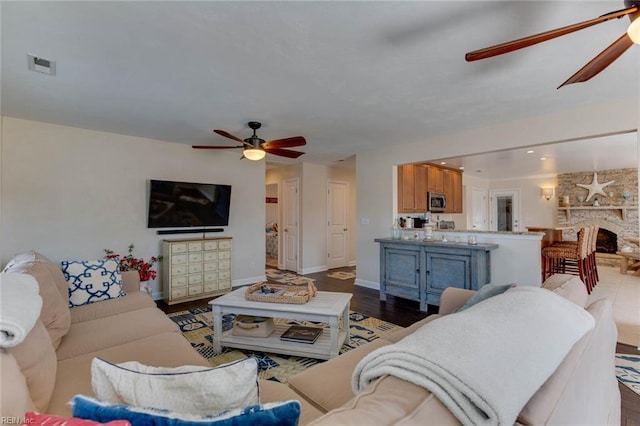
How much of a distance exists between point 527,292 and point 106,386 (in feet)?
4.83

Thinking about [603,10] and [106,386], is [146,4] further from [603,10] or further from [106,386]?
[603,10]

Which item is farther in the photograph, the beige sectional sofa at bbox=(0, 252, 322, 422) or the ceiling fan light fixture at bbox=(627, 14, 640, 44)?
the ceiling fan light fixture at bbox=(627, 14, 640, 44)

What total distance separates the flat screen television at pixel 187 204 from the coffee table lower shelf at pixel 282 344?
241 centimetres

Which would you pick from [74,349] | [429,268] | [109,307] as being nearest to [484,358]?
[74,349]

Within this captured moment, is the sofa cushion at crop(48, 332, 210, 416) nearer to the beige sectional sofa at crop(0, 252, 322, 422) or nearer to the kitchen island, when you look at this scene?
the beige sectional sofa at crop(0, 252, 322, 422)

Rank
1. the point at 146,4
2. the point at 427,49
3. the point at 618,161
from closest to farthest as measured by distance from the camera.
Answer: the point at 146,4, the point at 427,49, the point at 618,161

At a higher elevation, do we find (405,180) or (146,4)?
(146,4)

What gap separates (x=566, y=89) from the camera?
2580 millimetres

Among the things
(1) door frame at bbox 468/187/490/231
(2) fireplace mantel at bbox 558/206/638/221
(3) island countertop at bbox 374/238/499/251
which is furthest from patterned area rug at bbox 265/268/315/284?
(2) fireplace mantel at bbox 558/206/638/221

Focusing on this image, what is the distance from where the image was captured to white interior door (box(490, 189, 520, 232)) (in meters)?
8.64

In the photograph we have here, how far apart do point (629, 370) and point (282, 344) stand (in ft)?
9.37

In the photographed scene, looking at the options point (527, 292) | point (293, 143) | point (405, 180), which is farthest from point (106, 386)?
point (405, 180)

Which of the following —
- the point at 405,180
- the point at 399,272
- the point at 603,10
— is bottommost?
the point at 399,272

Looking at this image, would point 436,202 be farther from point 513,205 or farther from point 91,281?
point 91,281
